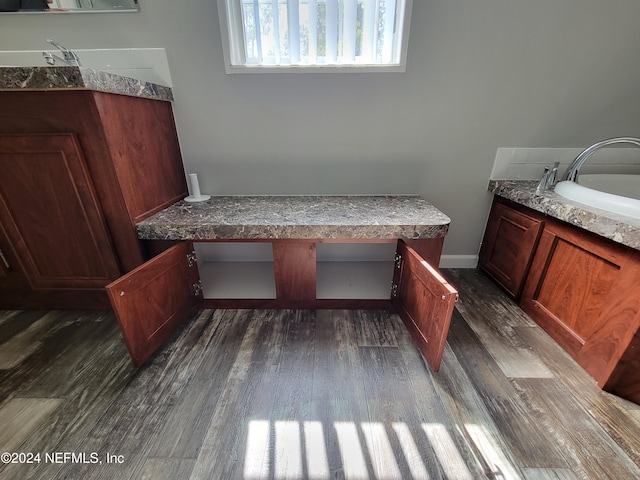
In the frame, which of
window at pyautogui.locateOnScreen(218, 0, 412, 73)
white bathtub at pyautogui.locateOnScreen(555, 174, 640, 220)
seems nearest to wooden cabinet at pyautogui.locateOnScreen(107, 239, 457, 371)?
white bathtub at pyautogui.locateOnScreen(555, 174, 640, 220)

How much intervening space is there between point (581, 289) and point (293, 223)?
4.45 feet

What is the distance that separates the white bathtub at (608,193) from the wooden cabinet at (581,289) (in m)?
0.13

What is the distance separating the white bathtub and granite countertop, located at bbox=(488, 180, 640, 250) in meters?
0.02

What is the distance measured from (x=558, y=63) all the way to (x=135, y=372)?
8.98ft

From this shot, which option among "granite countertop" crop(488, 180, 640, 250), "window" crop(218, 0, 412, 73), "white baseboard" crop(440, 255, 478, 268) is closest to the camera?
"granite countertop" crop(488, 180, 640, 250)

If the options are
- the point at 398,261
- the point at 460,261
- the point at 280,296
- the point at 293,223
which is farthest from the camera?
A: the point at 460,261

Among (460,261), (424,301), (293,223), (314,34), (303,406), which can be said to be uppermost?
A: (314,34)

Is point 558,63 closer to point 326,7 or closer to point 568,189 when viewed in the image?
point 568,189

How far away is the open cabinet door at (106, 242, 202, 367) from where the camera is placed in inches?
41.3

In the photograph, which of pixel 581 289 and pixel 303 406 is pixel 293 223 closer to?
pixel 303 406

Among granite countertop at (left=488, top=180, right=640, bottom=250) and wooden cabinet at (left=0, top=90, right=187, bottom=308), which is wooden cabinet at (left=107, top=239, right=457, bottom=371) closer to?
wooden cabinet at (left=0, top=90, right=187, bottom=308)

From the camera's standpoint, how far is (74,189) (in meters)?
1.21

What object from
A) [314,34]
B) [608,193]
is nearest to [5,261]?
[314,34]

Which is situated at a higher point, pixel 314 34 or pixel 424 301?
pixel 314 34
